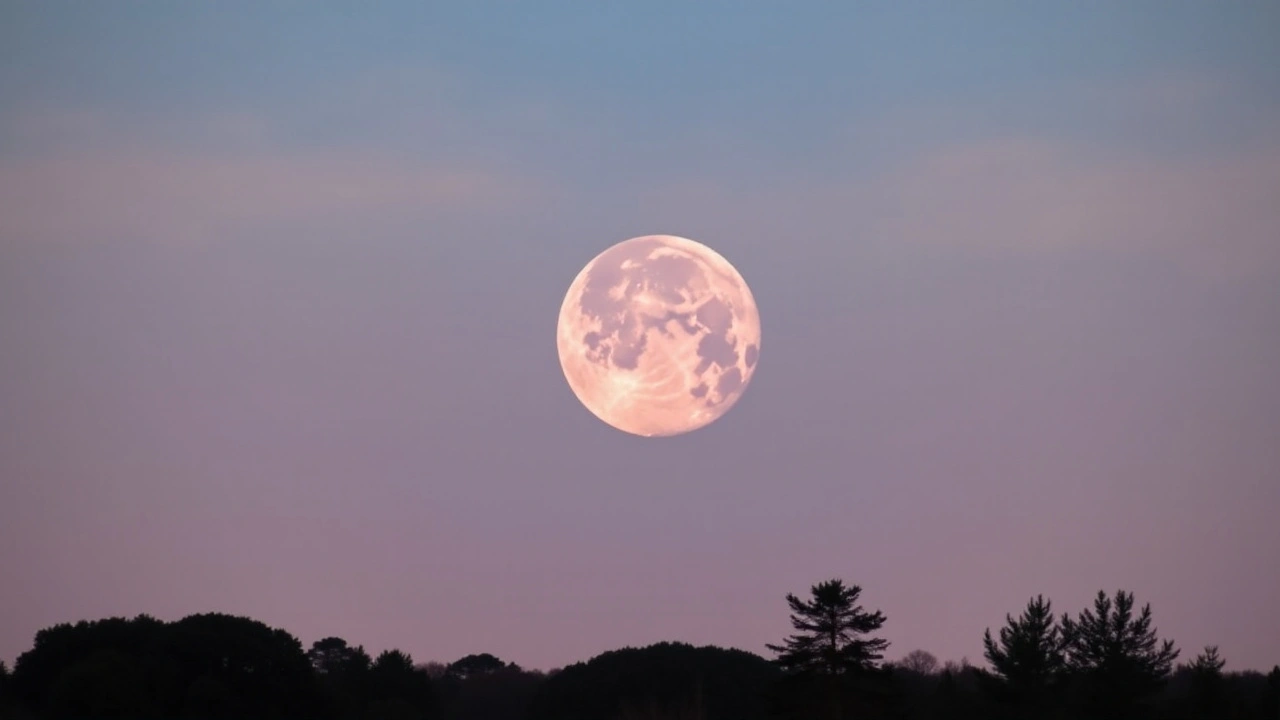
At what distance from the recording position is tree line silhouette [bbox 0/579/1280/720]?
2714 inches

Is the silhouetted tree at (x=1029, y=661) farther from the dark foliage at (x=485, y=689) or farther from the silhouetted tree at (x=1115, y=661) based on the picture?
the dark foliage at (x=485, y=689)

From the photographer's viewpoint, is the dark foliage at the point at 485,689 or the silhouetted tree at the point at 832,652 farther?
the dark foliage at the point at 485,689

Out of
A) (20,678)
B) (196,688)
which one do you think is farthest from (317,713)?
(20,678)

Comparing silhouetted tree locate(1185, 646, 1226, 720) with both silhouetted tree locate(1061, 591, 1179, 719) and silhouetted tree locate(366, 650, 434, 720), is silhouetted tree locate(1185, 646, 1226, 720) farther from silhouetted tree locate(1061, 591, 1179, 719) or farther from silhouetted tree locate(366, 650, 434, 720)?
silhouetted tree locate(366, 650, 434, 720)

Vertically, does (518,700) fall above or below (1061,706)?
above

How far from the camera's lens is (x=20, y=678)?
294ft

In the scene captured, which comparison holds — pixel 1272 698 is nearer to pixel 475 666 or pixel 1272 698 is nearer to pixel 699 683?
pixel 699 683

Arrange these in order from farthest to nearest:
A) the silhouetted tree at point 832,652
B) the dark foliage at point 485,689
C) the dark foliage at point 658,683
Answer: the dark foliage at point 485,689 → the dark foliage at point 658,683 → the silhouetted tree at point 832,652

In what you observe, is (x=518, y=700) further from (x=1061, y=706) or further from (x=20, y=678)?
(x=1061, y=706)

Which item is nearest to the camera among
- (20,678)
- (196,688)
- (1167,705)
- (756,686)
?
(1167,705)

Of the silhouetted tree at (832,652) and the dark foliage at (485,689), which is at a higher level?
the dark foliage at (485,689)

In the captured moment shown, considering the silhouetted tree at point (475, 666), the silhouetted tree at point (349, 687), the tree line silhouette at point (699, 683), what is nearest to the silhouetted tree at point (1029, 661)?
the tree line silhouette at point (699, 683)

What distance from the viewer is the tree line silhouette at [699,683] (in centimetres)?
6894

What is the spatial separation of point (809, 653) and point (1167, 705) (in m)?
20.1
